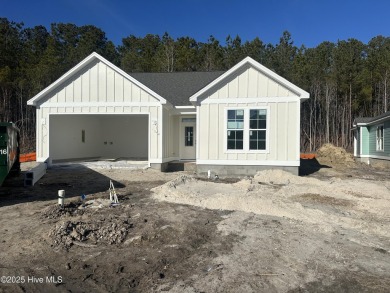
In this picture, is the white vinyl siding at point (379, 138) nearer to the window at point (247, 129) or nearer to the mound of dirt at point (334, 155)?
the mound of dirt at point (334, 155)

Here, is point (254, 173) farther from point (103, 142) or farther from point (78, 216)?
point (103, 142)

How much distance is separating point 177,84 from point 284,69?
22595 mm

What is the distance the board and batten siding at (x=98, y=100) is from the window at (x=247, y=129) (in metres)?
3.16

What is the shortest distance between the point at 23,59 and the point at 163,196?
33168 mm

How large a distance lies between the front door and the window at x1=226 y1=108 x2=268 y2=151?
384 cm

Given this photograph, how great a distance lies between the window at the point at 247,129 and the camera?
1323cm

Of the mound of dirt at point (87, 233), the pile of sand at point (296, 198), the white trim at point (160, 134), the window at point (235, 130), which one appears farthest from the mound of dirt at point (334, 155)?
the mound of dirt at point (87, 233)

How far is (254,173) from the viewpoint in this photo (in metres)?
13.2

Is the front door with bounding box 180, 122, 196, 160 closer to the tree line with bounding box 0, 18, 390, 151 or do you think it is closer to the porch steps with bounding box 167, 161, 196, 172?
the porch steps with bounding box 167, 161, 196, 172

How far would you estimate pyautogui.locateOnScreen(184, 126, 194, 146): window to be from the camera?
16984 mm

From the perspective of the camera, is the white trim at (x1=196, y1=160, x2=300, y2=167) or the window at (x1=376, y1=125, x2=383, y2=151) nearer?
the white trim at (x1=196, y1=160, x2=300, y2=167)

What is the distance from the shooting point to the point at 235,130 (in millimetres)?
13406

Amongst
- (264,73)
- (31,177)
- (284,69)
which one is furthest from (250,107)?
(284,69)

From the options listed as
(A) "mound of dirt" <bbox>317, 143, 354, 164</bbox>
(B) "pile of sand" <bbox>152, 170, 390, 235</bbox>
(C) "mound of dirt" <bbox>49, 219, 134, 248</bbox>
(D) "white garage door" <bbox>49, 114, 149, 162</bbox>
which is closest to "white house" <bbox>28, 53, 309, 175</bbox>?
(D) "white garage door" <bbox>49, 114, 149, 162</bbox>
